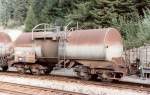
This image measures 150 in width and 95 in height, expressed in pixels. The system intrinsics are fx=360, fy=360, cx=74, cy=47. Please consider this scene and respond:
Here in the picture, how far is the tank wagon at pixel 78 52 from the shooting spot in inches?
720

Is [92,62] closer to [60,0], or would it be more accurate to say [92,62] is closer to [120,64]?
[120,64]

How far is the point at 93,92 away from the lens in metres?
15.4

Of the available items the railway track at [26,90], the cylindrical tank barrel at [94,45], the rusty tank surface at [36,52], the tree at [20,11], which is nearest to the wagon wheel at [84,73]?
the cylindrical tank barrel at [94,45]

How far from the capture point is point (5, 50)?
989 inches

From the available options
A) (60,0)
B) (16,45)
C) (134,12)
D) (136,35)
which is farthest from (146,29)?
(60,0)

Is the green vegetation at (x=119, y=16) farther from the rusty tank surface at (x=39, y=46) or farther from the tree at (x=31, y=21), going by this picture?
the rusty tank surface at (x=39, y=46)

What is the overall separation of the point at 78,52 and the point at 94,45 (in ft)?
3.79

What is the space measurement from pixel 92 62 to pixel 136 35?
7889mm

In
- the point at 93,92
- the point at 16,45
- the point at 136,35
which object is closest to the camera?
the point at 93,92

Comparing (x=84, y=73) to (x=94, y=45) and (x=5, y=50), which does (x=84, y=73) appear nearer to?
(x=94, y=45)

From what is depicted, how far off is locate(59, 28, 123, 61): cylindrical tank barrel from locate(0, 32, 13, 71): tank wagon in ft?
20.6

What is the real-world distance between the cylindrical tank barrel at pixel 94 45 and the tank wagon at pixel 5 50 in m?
6.29

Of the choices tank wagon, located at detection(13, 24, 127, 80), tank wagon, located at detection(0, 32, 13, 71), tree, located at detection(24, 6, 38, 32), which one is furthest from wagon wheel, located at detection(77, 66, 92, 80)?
tree, located at detection(24, 6, 38, 32)

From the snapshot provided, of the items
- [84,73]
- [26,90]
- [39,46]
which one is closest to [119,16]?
[39,46]
